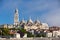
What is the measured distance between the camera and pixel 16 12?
3467 inches

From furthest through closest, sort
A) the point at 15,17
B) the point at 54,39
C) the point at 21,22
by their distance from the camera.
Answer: the point at 21,22
the point at 15,17
the point at 54,39

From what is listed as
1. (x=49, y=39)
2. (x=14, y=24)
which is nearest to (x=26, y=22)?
(x=14, y=24)

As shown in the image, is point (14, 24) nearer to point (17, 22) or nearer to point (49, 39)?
point (17, 22)

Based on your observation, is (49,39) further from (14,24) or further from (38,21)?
(38,21)

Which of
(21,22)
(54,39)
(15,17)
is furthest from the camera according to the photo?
(21,22)

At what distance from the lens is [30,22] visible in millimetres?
94250

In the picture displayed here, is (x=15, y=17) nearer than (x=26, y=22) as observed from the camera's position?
Yes

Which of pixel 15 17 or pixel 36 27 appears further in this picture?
pixel 36 27

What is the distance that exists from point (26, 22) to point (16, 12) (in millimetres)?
10804

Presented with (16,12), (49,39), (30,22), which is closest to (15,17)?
(16,12)

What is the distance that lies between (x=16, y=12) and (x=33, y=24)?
9.19 metres

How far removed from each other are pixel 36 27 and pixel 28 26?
2960 millimetres

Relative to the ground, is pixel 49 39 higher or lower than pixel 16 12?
lower

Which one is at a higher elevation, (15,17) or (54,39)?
(15,17)
